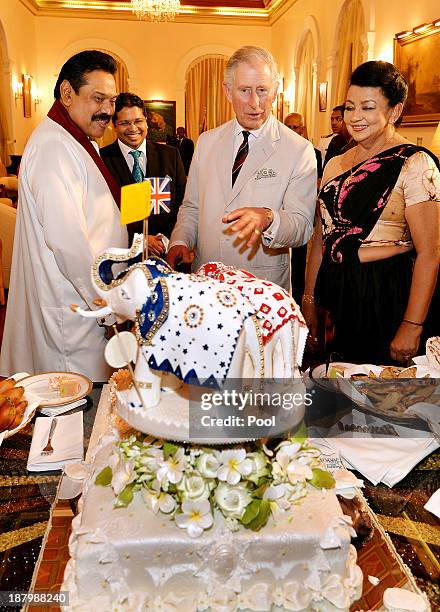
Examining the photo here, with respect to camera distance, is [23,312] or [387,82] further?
[23,312]

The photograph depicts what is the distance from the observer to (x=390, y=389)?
4.86 feet

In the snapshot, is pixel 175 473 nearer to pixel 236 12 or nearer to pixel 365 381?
pixel 365 381

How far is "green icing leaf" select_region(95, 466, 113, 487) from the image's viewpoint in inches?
36.1

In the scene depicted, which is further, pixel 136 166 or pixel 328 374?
pixel 136 166

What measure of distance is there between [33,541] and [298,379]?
526 mm

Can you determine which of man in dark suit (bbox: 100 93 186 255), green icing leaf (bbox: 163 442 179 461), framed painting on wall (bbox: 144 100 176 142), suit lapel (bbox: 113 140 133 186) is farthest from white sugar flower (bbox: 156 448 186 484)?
framed painting on wall (bbox: 144 100 176 142)

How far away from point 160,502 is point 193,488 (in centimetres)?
5

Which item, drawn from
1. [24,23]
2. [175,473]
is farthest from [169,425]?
[24,23]

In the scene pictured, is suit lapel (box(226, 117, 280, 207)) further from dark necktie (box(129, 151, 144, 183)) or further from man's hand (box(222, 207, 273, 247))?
dark necktie (box(129, 151, 144, 183))

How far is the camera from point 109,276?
2.94ft

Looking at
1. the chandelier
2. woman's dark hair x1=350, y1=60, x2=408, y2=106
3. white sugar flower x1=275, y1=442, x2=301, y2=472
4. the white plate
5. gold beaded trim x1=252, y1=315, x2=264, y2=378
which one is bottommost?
the white plate

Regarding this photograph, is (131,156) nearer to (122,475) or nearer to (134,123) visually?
(134,123)

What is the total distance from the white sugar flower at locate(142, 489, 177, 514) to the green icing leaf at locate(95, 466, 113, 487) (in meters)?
0.09

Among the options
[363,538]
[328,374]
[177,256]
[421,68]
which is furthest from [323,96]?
[363,538]
